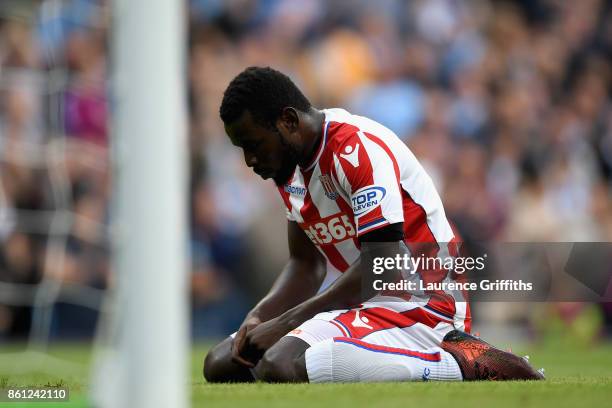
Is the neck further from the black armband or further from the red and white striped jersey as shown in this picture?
the black armband

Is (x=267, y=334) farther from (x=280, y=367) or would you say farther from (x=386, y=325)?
(x=386, y=325)

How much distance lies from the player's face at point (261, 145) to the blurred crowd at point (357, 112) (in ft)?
11.6

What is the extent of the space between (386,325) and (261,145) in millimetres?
1024

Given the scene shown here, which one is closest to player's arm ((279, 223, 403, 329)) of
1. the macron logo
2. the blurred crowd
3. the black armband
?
the black armband

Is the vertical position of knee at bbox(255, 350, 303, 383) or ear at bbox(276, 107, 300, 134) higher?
ear at bbox(276, 107, 300, 134)

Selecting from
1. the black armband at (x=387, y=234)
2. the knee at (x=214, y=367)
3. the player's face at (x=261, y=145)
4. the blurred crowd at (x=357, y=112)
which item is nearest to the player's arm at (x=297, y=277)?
the knee at (x=214, y=367)

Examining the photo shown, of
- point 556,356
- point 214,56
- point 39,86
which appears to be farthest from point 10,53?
point 556,356

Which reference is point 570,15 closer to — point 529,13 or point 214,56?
point 529,13

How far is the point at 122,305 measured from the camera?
9.55 feet

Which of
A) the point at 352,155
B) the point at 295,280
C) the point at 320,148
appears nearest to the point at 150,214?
the point at 352,155

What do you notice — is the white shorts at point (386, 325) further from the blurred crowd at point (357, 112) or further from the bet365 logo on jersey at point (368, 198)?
the blurred crowd at point (357, 112)

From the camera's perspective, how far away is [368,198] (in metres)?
4.48

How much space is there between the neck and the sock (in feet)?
2.87

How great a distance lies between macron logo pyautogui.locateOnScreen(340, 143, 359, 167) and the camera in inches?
181
